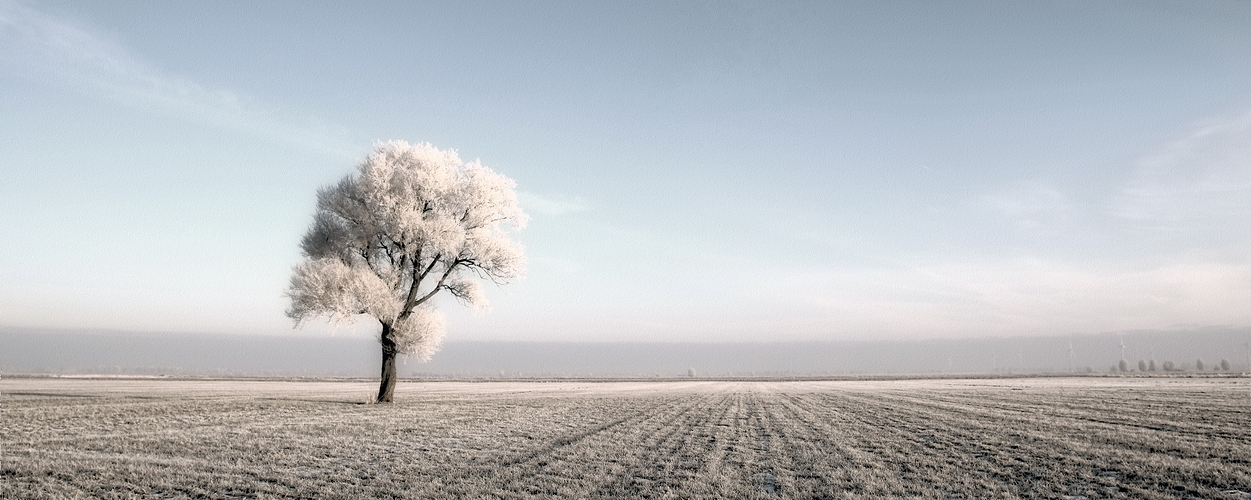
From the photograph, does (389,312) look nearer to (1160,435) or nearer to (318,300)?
(318,300)

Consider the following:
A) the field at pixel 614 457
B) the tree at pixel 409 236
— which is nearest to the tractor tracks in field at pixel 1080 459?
the field at pixel 614 457

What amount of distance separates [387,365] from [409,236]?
561 cm

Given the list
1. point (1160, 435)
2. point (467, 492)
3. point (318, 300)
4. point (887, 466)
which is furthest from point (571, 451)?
point (318, 300)

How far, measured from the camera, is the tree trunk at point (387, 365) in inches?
977

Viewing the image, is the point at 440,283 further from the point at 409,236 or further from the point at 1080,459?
the point at 1080,459

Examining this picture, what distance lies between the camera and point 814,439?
576 inches

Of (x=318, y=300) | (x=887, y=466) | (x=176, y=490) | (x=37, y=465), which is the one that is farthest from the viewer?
(x=318, y=300)

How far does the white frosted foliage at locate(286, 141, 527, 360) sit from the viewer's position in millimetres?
23766

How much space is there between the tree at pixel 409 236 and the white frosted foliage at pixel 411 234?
0.13 feet

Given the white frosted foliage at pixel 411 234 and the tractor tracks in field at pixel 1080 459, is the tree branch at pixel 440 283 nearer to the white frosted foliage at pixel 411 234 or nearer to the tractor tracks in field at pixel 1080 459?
the white frosted foliage at pixel 411 234

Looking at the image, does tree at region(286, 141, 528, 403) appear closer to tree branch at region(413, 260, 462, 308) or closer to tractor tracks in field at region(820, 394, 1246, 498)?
tree branch at region(413, 260, 462, 308)

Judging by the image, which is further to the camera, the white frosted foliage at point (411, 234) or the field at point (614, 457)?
the white frosted foliage at point (411, 234)

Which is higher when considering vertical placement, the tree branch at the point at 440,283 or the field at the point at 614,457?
the tree branch at the point at 440,283

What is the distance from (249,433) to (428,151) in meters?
13.4
